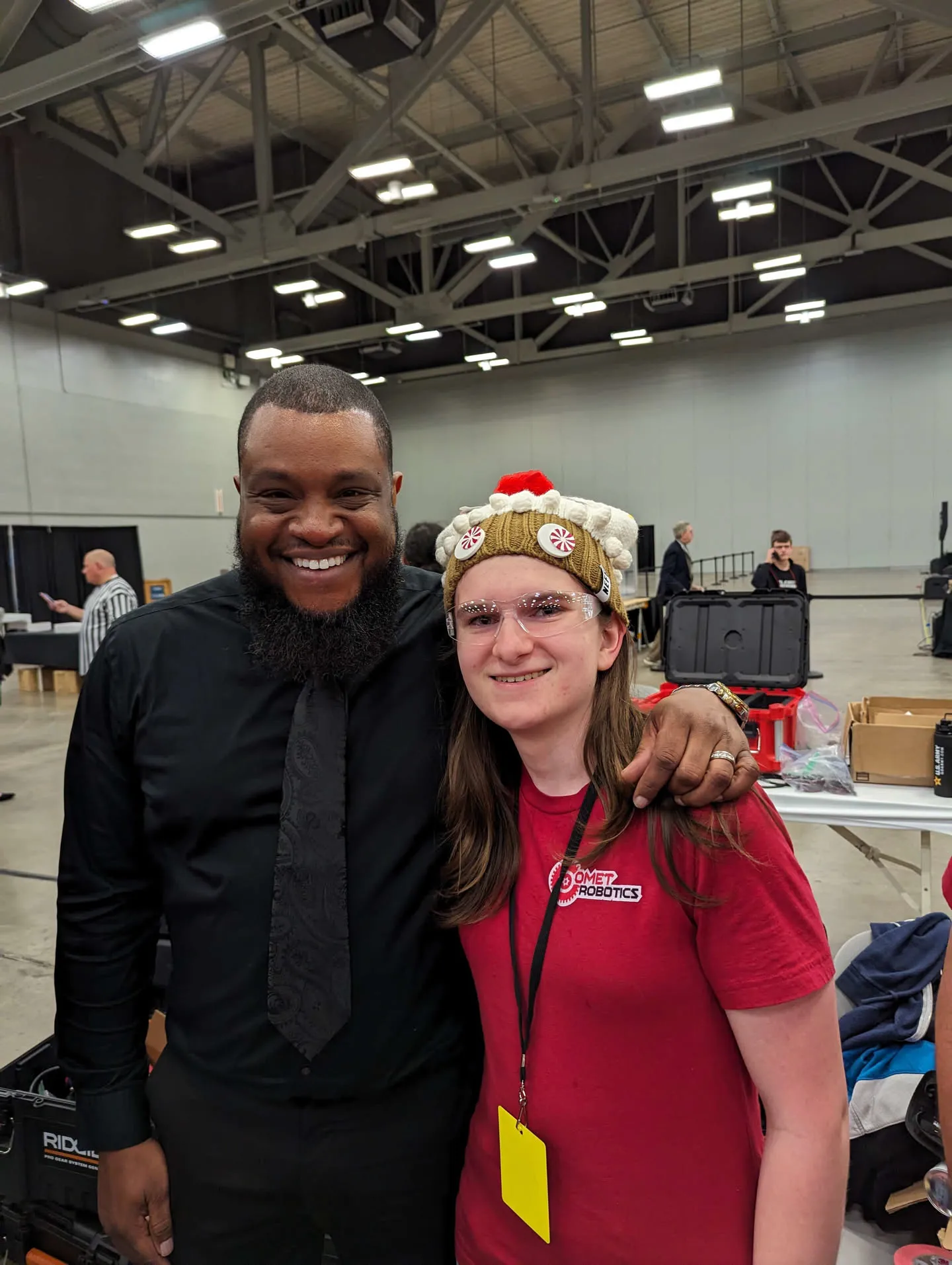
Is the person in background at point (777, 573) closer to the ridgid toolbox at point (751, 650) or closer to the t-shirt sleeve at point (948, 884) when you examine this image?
the ridgid toolbox at point (751, 650)

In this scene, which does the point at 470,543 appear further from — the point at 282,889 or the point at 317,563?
the point at 282,889

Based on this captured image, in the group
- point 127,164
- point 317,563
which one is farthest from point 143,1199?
point 127,164

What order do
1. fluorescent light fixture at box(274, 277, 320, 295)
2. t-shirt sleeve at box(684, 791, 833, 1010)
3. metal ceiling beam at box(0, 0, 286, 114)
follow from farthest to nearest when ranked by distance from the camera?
fluorescent light fixture at box(274, 277, 320, 295), metal ceiling beam at box(0, 0, 286, 114), t-shirt sleeve at box(684, 791, 833, 1010)

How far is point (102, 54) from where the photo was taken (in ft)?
20.5

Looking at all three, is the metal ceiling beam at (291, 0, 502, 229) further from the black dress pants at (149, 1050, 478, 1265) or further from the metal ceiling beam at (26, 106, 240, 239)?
the black dress pants at (149, 1050, 478, 1265)

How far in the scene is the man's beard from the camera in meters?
1.17

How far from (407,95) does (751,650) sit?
7.66 metres

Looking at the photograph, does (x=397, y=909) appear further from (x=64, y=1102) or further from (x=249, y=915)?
(x=64, y=1102)

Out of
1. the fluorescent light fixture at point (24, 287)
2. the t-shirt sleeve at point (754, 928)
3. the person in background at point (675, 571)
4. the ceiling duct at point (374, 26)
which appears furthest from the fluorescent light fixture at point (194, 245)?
the t-shirt sleeve at point (754, 928)

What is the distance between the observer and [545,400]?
18.9 meters

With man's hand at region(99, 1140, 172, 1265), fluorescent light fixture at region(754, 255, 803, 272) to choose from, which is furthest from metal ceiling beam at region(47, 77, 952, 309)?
man's hand at region(99, 1140, 172, 1265)

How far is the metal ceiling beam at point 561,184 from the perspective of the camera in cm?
834

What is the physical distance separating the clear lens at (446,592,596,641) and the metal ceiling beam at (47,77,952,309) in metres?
9.84

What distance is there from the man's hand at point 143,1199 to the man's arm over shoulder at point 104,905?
0.03 metres
